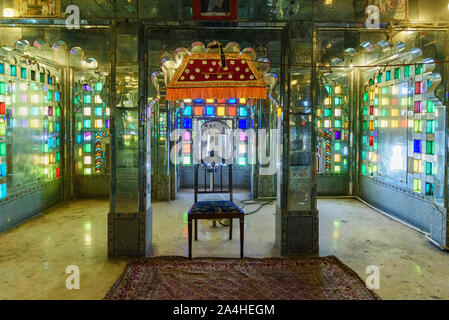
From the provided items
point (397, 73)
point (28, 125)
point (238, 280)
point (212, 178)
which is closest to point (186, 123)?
point (212, 178)

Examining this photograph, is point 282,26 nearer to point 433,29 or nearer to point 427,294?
point 433,29

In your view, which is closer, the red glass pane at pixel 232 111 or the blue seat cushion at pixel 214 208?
the blue seat cushion at pixel 214 208

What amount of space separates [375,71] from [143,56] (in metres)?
5.01

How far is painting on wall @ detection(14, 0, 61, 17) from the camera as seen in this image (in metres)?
4.03

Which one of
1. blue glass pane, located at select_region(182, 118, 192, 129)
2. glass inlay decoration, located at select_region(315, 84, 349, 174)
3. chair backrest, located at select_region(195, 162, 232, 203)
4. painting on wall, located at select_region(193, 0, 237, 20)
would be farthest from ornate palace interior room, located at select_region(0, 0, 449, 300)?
blue glass pane, located at select_region(182, 118, 192, 129)

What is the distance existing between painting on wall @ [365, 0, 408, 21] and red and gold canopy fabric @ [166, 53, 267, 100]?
1624mm

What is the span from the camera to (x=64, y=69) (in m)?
7.40

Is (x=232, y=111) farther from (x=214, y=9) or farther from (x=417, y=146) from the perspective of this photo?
(x=214, y=9)

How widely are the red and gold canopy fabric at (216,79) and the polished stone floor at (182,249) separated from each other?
205 cm

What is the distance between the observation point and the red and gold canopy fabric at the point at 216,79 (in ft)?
15.5

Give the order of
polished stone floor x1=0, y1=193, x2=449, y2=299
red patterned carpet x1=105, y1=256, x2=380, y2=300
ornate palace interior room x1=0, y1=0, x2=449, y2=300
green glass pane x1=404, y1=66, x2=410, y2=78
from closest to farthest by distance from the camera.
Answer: red patterned carpet x1=105, y1=256, x2=380, y2=300 → polished stone floor x1=0, y1=193, x2=449, y2=299 → ornate palace interior room x1=0, y1=0, x2=449, y2=300 → green glass pane x1=404, y1=66, x2=410, y2=78

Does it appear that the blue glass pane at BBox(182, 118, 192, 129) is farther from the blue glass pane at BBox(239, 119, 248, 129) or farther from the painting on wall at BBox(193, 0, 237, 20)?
the painting on wall at BBox(193, 0, 237, 20)

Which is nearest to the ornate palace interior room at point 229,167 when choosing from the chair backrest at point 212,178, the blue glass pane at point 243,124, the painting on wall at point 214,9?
the painting on wall at point 214,9

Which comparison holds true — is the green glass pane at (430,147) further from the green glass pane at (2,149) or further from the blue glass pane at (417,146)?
the green glass pane at (2,149)
